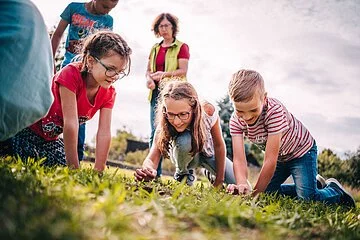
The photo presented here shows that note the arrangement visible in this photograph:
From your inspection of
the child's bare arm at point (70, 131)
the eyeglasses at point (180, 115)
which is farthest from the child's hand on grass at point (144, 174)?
the eyeglasses at point (180, 115)

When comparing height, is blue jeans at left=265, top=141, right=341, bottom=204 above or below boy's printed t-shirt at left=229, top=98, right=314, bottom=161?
below

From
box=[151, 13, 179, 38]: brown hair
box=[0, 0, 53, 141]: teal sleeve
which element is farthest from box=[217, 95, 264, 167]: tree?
box=[0, 0, 53, 141]: teal sleeve

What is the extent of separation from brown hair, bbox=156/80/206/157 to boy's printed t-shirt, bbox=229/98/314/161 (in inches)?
14.9

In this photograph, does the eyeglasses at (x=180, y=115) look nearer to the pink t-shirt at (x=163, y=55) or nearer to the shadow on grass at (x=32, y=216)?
the pink t-shirt at (x=163, y=55)

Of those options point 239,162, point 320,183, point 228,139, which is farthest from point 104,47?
point 228,139

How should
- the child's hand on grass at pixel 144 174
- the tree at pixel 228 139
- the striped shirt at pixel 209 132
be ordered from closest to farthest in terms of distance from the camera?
1. the child's hand on grass at pixel 144 174
2. the striped shirt at pixel 209 132
3. the tree at pixel 228 139

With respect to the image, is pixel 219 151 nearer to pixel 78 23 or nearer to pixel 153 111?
pixel 153 111

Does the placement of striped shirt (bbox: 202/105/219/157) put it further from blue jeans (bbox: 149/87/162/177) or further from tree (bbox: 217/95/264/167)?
tree (bbox: 217/95/264/167)

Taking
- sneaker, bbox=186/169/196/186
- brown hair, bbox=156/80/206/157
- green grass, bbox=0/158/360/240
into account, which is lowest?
sneaker, bbox=186/169/196/186

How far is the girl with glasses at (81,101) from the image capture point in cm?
380

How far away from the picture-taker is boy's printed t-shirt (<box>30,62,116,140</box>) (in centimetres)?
391

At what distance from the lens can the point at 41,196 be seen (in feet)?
5.19

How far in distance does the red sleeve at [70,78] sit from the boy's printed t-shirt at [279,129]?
5.51 ft

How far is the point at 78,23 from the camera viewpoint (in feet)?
16.9
